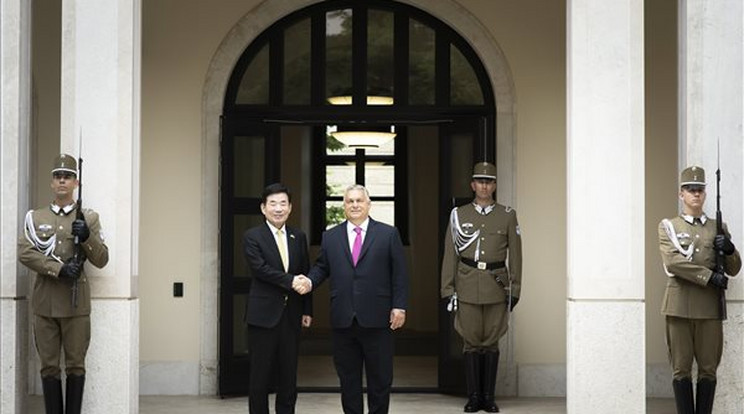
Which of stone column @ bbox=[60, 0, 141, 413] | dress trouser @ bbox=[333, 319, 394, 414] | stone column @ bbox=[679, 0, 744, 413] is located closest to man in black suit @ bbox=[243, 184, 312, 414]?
dress trouser @ bbox=[333, 319, 394, 414]

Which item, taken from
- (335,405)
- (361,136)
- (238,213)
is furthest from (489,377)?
(361,136)

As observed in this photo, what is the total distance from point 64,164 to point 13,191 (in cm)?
65

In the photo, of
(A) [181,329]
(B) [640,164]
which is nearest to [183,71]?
(A) [181,329]

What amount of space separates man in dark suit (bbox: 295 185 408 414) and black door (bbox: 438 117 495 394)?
114 inches

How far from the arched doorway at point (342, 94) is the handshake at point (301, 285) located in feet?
9.65

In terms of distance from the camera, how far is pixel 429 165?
727 inches

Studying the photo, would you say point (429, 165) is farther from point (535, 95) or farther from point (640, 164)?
point (640, 164)

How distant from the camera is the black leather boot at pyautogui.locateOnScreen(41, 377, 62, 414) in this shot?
9.22 metres

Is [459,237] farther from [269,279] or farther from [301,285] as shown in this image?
[269,279]

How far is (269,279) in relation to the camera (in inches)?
361

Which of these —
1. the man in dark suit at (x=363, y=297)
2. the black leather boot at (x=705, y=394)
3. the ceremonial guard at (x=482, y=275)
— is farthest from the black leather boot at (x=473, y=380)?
the black leather boot at (x=705, y=394)

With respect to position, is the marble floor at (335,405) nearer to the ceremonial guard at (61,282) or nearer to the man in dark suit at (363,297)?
the ceremonial guard at (61,282)

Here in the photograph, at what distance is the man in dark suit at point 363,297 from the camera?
29.7 ft

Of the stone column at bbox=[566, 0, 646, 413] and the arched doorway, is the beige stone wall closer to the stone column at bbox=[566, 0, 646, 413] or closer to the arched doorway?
the arched doorway
